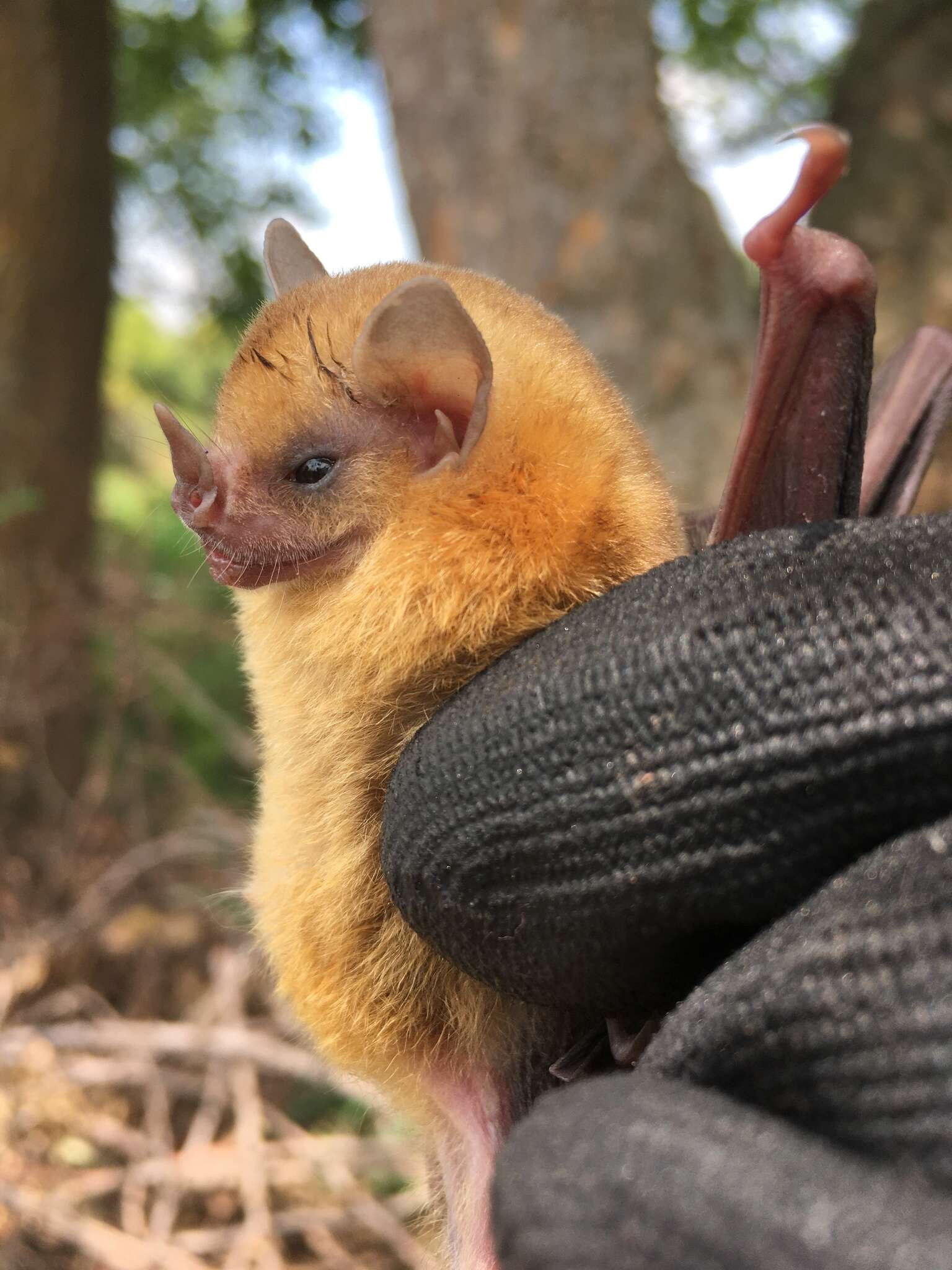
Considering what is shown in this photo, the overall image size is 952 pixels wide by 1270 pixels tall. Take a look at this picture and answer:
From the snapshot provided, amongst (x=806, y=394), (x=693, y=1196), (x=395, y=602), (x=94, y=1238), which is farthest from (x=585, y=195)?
(x=94, y=1238)

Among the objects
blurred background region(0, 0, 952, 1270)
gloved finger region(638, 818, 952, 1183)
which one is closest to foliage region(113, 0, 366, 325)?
blurred background region(0, 0, 952, 1270)

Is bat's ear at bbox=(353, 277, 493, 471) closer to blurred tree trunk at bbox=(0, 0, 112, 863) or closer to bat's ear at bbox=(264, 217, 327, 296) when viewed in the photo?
bat's ear at bbox=(264, 217, 327, 296)

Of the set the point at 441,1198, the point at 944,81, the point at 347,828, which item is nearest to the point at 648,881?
the point at 347,828

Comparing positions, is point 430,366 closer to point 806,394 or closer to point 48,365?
point 806,394

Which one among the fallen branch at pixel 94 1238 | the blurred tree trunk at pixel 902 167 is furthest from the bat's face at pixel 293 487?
the blurred tree trunk at pixel 902 167

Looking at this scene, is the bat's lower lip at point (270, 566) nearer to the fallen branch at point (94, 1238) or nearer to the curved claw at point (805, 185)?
the curved claw at point (805, 185)

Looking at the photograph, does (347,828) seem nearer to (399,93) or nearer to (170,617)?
(399,93)
